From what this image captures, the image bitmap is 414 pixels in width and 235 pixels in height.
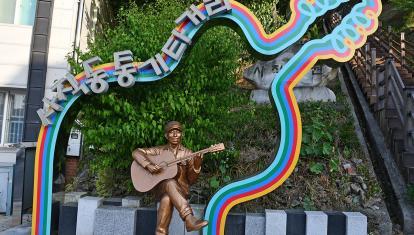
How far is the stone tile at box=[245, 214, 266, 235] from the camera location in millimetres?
4617

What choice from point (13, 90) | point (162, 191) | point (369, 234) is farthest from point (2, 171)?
point (369, 234)

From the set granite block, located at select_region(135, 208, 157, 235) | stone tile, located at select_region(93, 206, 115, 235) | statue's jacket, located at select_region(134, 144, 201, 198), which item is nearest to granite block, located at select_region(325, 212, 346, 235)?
statue's jacket, located at select_region(134, 144, 201, 198)

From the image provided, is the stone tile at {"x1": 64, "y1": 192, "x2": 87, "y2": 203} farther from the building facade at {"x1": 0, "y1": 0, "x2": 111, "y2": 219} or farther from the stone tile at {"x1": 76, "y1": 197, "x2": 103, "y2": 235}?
the building facade at {"x1": 0, "y1": 0, "x2": 111, "y2": 219}

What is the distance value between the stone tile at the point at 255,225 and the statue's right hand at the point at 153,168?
4.88ft

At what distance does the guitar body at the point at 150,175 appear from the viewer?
411 cm

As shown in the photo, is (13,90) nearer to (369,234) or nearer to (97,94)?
(97,94)

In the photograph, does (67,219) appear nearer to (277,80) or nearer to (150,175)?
(150,175)

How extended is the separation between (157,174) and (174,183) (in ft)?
0.78

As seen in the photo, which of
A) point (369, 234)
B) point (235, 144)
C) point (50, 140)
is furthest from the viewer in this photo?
point (235, 144)

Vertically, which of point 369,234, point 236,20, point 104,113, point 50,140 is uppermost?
point 236,20

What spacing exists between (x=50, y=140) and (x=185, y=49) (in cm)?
228

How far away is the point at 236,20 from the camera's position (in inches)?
→ 187

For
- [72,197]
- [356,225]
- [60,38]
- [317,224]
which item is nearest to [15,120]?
[60,38]

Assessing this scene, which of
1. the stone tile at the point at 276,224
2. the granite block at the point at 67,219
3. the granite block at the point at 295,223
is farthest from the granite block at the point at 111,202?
the granite block at the point at 295,223
